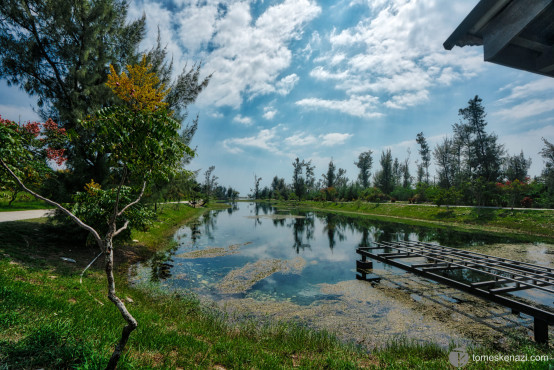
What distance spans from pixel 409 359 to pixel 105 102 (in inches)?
594

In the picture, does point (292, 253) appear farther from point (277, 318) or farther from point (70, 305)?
point (70, 305)

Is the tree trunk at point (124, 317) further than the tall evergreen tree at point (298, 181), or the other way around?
the tall evergreen tree at point (298, 181)

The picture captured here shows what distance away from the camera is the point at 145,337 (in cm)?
415

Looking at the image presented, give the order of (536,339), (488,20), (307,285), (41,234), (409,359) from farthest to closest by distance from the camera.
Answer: (41,234) → (307,285) → (536,339) → (409,359) → (488,20)

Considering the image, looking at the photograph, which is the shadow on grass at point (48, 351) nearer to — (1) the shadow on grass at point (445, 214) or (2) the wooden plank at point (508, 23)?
(2) the wooden plank at point (508, 23)

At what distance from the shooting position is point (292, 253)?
1543 centimetres

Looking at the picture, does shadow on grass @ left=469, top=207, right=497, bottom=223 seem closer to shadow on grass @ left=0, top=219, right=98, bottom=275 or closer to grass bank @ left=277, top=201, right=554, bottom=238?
grass bank @ left=277, top=201, right=554, bottom=238

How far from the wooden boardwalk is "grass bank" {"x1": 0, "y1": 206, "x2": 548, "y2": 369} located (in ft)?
2.78

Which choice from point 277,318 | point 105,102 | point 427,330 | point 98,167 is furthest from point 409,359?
point 105,102

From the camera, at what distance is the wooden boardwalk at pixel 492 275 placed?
576cm

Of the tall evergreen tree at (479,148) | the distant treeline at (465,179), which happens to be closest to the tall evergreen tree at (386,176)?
the distant treeline at (465,179)

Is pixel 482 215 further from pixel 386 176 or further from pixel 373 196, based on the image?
pixel 386 176

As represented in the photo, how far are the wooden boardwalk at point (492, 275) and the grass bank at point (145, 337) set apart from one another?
85 cm

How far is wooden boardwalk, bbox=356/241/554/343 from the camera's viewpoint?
5.76m
